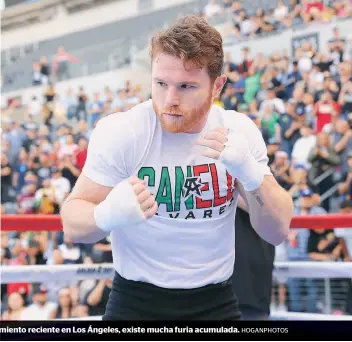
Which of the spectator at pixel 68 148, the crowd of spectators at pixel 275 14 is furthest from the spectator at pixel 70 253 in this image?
the crowd of spectators at pixel 275 14

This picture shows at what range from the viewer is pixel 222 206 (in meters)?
1.07

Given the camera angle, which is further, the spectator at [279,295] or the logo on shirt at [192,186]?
the spectator at [279,295]

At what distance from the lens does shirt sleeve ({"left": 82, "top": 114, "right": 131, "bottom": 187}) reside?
0.99 m

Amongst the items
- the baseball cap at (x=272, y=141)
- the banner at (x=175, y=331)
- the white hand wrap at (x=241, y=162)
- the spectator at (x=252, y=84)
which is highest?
the spectator at (x=252, y=84)

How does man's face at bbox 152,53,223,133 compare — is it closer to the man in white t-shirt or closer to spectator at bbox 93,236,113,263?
the man in white t-shirt

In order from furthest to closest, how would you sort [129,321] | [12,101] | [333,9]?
[12,101] → [333,9] → [129,321]

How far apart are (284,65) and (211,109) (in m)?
2.97

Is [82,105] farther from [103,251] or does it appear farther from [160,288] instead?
[160,288]

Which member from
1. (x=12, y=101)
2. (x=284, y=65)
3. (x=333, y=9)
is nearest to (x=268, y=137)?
(x=284, y=65)

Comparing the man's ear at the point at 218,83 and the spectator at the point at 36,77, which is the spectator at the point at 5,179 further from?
the man's ear at the point at 218,83

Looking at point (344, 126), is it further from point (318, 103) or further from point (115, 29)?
point (115, 29)

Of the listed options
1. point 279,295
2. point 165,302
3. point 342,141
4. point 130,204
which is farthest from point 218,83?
point 342,141

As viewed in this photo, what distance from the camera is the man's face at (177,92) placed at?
38.8 inches

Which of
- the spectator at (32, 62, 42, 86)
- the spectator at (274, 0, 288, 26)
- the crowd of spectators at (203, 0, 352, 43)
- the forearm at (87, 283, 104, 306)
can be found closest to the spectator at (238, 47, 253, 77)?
the crowd of spectators at (203, 0, 352, 43)
